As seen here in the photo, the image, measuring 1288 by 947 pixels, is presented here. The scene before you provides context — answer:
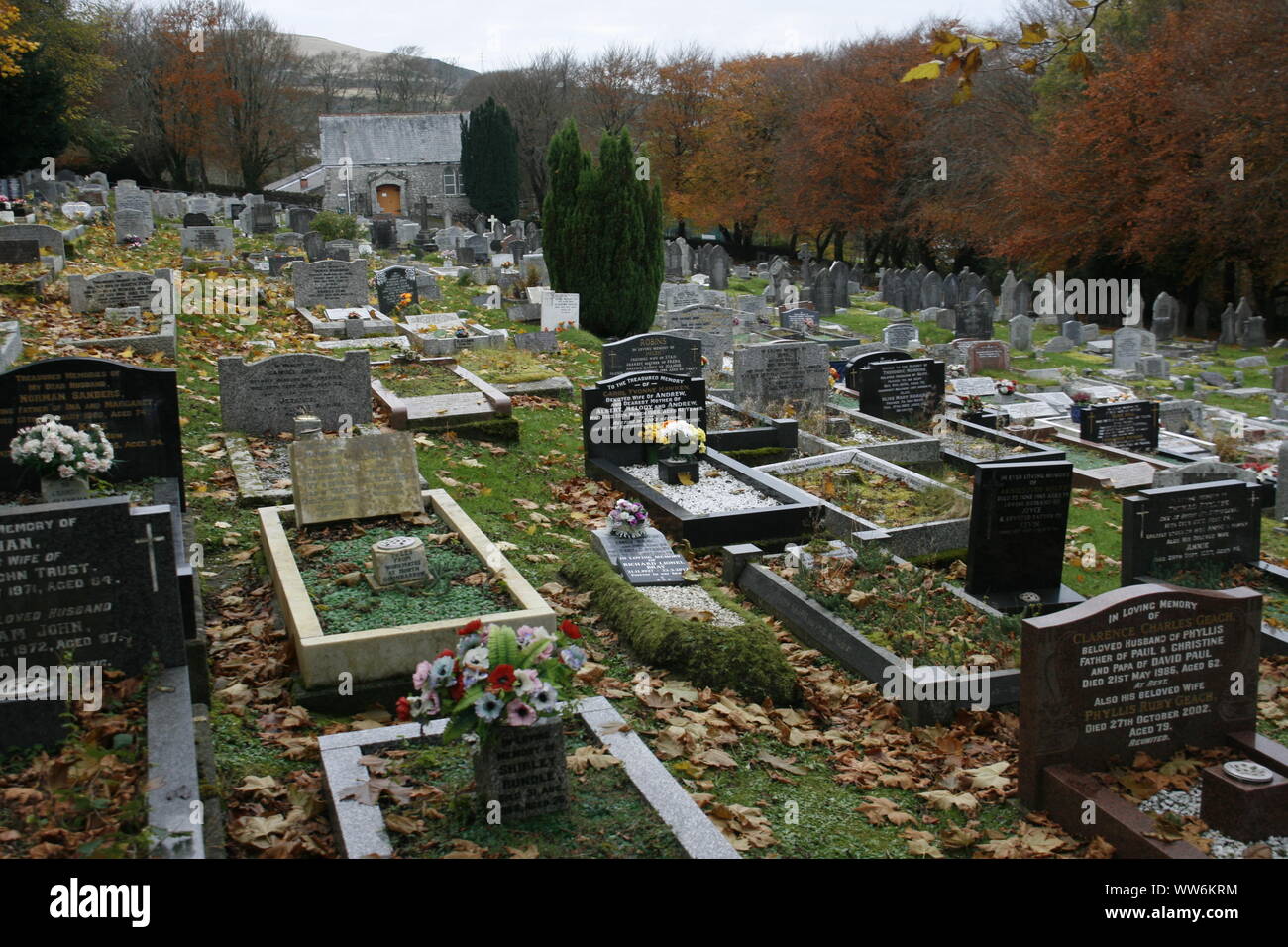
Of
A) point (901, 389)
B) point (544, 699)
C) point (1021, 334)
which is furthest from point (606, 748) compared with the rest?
point (1021, 334)

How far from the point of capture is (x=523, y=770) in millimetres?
5480

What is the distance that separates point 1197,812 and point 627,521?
193 inches

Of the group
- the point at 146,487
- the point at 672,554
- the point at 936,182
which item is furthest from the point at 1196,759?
the point at 936,182

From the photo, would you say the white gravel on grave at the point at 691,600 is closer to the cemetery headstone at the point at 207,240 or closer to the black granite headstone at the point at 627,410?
the black granite headstone at the point at 627,410

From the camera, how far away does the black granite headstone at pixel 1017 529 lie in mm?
9500

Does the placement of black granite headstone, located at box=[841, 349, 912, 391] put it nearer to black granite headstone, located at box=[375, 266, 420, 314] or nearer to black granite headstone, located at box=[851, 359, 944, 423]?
black granite headstone, located at box=[851, 359, 944, 423]

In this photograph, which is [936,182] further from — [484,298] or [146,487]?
[146,487]

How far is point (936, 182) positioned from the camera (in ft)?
127

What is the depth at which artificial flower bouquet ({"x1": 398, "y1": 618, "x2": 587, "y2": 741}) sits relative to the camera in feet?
17.4

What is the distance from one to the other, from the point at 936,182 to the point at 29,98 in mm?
29386

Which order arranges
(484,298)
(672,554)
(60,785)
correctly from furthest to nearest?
(484,298) < (672,554) < (60,785)

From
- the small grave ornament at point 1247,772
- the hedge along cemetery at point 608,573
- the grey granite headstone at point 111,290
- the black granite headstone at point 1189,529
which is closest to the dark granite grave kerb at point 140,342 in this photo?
the hedge along cemetery at point 608,573

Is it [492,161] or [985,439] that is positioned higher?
[492,161]

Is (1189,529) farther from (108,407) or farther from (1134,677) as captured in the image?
(108,407)
